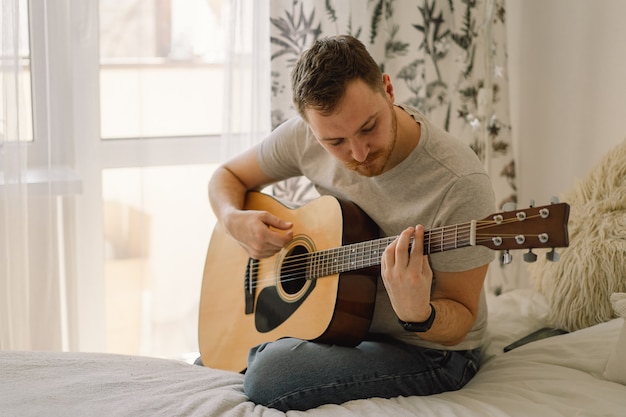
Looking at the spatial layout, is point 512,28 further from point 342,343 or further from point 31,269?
point 31,269

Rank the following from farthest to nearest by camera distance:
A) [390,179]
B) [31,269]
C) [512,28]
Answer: [512,28] < [31,269] < [390,179]

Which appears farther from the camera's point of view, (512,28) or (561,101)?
(512,28)

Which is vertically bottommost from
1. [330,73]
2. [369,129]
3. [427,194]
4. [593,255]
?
[593,255]

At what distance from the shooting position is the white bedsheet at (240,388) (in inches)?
56.5

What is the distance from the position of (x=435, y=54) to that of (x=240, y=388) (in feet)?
4.14

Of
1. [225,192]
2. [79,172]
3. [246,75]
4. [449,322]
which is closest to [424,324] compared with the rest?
[449,322]

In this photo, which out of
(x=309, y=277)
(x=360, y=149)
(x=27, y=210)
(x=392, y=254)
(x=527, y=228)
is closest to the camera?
(x=527, y=228)

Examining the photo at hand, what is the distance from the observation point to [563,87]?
233 centimetres

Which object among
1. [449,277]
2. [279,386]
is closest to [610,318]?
[449,277]

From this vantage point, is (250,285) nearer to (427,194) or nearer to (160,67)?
(427,194)

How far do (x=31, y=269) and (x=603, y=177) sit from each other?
4.95 feet

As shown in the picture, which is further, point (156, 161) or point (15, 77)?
point (156, 161)

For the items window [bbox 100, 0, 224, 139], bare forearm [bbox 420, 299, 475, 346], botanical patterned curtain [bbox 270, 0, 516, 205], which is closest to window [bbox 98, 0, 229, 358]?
window [bbox 100, 0, 224, 139]

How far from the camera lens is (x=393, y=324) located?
5.58 ft
